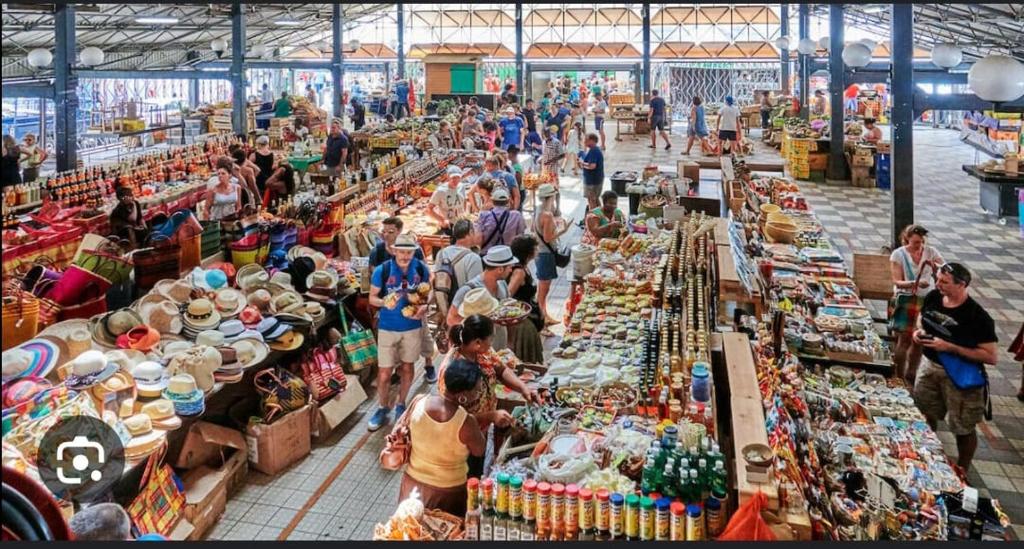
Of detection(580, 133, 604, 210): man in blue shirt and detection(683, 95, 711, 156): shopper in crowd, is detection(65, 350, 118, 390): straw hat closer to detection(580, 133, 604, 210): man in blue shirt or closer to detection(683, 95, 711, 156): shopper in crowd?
detection(580, 133, 604, 210): man in blue shirt

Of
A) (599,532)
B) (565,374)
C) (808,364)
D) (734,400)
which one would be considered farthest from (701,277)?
(599,532)

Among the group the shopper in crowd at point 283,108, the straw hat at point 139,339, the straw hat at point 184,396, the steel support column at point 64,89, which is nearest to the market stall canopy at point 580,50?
the shopper in crowd at point 283,108

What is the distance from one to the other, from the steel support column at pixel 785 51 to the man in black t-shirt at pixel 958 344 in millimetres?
22533

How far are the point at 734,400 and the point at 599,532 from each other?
780 mm

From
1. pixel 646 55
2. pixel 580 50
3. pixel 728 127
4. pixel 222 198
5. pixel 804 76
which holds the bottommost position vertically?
pixel 222 198

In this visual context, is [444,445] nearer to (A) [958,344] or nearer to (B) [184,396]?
(B) [184,396]

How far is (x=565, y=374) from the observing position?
14.0ft

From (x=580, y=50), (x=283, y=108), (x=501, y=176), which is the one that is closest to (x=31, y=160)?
(x=283, y=108)

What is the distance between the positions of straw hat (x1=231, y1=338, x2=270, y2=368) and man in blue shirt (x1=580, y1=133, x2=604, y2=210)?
5829mm

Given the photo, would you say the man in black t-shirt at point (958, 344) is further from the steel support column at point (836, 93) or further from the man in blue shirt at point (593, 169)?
the steel support column at point (836, 93)

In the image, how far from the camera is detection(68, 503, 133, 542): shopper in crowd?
2.79m

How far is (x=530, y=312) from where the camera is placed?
18.2 feet

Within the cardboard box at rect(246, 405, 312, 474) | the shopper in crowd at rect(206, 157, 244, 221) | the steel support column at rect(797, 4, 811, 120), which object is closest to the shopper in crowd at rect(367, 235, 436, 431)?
the cardboard box at rect(246, 405, 312, 474)

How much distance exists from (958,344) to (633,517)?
116 inches
